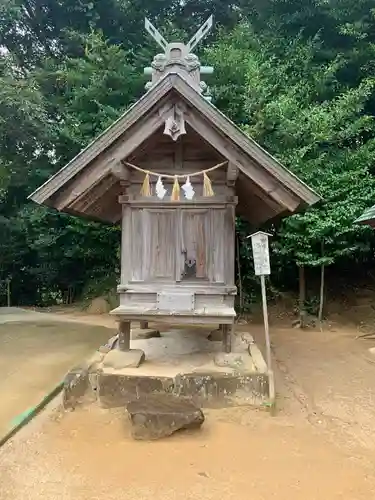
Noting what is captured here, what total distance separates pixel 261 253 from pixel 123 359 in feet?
7.92

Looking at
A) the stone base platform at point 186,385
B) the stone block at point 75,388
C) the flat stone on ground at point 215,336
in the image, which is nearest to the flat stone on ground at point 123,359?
the stone base platform at point 186,385

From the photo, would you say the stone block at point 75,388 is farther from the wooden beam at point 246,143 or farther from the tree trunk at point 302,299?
the tree trunk at point 302,299

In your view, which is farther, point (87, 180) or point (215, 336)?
point (215, 336)

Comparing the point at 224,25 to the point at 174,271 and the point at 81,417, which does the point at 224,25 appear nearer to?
the point at 174,271

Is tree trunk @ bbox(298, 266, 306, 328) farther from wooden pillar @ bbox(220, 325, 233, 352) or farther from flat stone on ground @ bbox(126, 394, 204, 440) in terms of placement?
flat stone on ground @ bbox(126, 394, 204, 440)

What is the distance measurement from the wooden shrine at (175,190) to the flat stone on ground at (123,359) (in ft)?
0.77

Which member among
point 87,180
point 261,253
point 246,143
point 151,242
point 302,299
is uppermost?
point 246,143

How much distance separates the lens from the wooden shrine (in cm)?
602

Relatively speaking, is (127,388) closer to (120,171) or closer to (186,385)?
(186,385)

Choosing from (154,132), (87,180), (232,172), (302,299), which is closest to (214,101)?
(302,299)

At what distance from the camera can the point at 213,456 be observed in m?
4.44

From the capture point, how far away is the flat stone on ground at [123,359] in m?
6.07

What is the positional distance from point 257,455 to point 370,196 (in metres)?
9.12

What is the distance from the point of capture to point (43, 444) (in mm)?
4809
